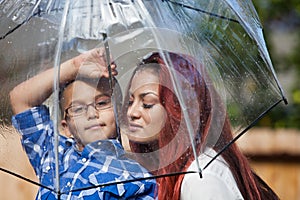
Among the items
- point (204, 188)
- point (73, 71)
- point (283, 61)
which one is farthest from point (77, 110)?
point (283, 61)

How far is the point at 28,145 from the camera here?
11.3 feet

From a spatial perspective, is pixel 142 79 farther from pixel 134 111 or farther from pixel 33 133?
pixel 33 133

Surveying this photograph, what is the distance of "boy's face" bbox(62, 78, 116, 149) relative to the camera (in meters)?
3.27

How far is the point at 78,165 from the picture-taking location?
337cm

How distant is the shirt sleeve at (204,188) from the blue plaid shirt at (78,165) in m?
0.14

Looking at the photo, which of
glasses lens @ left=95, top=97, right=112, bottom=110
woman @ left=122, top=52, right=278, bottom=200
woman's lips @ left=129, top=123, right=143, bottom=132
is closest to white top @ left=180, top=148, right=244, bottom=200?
woman @ left=122, top=52, right=278, bottom=200

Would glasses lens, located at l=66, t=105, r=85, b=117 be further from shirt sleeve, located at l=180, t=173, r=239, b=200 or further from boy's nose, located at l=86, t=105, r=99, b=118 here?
shirt sleeve, located at l=180, t=173, r=239, b=200

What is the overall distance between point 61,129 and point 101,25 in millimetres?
382

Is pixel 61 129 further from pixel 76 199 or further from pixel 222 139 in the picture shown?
pixel 222 139

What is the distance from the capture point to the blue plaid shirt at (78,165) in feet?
10.7

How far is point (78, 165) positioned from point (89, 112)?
22cm

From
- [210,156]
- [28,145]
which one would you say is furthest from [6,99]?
[210,156]

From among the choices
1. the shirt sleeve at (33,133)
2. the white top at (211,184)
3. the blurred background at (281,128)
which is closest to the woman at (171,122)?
the white top at (211,184)

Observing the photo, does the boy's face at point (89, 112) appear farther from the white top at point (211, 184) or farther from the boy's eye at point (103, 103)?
the white top at point (211, 184)
